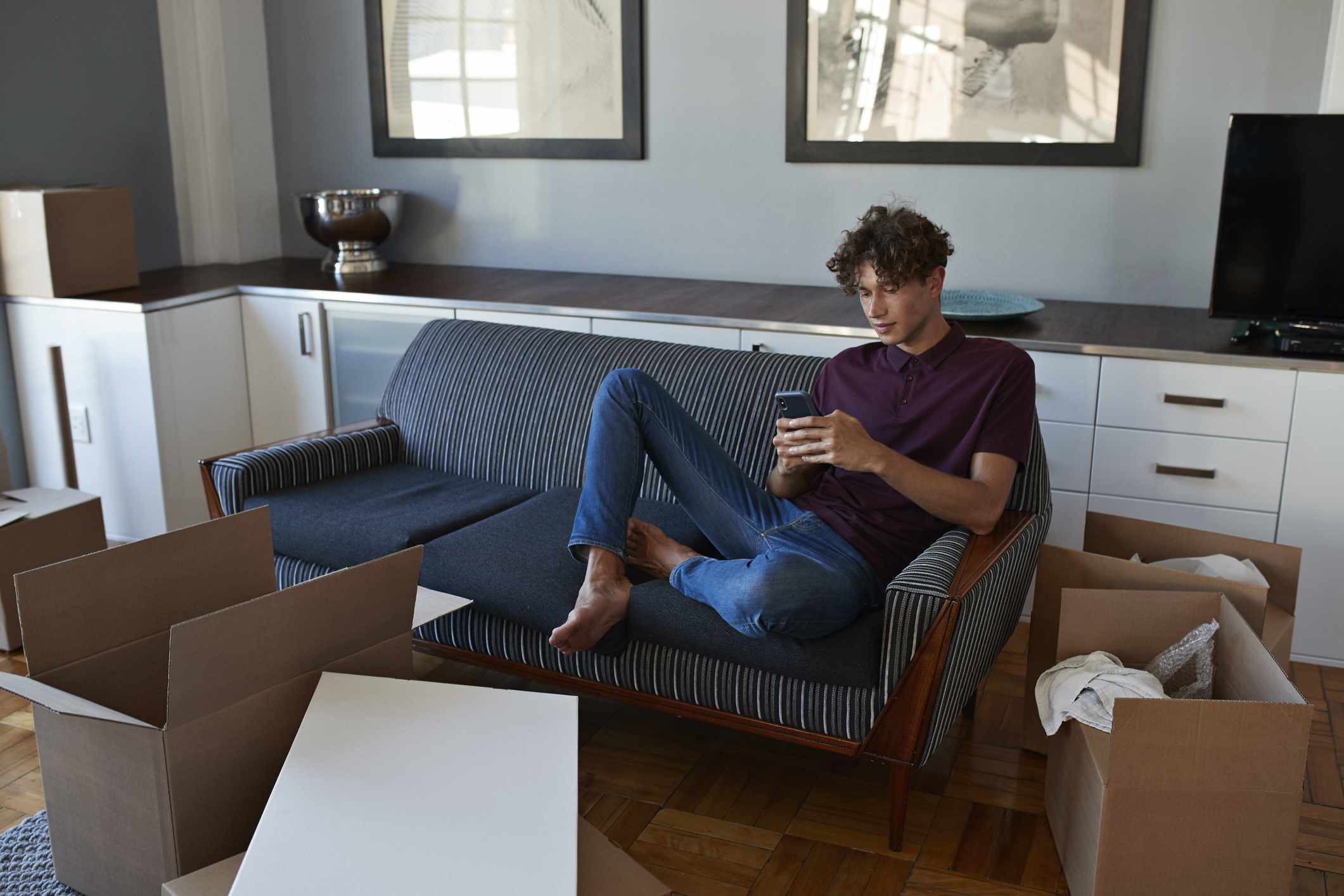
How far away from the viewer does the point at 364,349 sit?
3641mm

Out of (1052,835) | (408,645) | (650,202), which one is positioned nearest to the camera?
(408,645)

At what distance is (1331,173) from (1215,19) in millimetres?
635

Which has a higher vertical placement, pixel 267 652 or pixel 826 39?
pixel 826 39

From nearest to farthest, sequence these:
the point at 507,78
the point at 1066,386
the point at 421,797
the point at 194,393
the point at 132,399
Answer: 1. the point at 421,797
2. the point at 1066,386
3. the point at 132,399
4. the point at 194,393
5. the point at 507,78

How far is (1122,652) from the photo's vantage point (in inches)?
82.7

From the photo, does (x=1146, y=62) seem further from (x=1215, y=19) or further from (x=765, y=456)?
(x=765, y=456)

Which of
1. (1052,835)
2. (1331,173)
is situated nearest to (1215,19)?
(1331,173)

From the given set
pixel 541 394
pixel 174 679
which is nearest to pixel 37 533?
pixel 541 394

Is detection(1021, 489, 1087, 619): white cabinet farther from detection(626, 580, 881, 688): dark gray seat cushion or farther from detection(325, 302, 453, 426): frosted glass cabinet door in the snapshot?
detection(325, 302, 453, 426): frosted glass cabinet door

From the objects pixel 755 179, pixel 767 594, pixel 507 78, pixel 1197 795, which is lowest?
pixel 1197 795

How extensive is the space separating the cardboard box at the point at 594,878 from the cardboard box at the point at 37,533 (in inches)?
65.6

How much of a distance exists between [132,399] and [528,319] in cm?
124

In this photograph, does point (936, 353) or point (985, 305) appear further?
point (985, 305)

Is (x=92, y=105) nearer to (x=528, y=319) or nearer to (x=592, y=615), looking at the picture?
(x=528, y=319)
